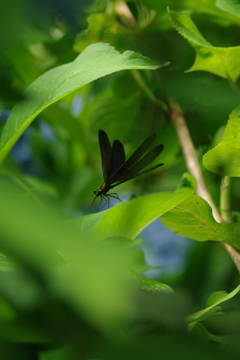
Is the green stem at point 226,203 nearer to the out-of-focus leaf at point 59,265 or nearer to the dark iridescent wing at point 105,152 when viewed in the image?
the dark iridescent wing at point 105,152

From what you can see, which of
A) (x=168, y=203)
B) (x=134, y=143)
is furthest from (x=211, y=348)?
(x=134, y=143)

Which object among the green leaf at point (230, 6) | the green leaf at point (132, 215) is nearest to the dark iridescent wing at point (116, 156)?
the green leaf at point (132, 215)

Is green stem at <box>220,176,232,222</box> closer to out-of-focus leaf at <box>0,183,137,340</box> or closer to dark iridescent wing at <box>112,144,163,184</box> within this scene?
dark iridescent wing at <box>112,144,163,184</box>

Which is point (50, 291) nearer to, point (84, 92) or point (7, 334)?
point (7, 334)

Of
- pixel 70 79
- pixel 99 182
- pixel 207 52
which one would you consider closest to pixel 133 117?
pixel 99 182

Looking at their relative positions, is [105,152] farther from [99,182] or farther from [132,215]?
[99,182]
